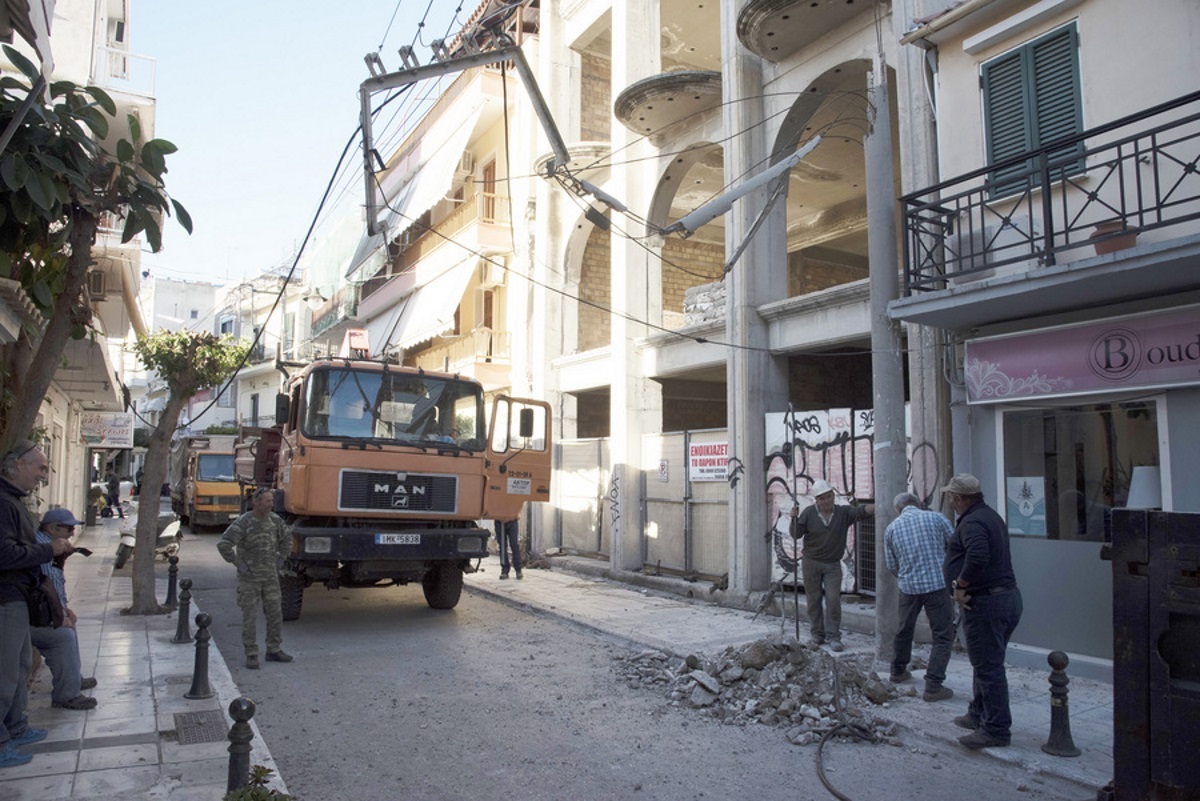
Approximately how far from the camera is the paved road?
16.2 ft

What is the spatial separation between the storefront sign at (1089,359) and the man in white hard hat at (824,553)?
68.8 inches

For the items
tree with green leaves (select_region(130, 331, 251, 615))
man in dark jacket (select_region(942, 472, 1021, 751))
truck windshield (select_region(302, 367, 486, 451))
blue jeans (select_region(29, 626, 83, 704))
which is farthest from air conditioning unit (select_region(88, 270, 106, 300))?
man in dark jacket (select_region(942, 472, 1021, 751))

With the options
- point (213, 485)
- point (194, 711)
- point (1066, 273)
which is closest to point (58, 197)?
point (194, 711)

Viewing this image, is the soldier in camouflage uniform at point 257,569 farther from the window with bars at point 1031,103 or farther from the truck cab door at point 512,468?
the window with bars at point 1031,103

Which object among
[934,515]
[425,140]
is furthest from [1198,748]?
[425,140]

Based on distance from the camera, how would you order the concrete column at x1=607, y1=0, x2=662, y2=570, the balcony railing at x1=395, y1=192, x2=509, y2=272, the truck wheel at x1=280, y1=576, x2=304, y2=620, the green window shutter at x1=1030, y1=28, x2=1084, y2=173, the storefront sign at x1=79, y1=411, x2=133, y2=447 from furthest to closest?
the storefront sign at x1=79, y1=411, x2=133, y2=447 < the balcony railing at x1=395, y1=192, x2=509, y2=272 < the concrete column at x1=607, y1=0, x2=662, y2=570 < the truck wheel at x1=280, y1=576, x2=304, y2=620 < the green window shutter at x1=1030, y1=28, x2=1084, y2=173

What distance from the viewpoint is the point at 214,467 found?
23.5 m

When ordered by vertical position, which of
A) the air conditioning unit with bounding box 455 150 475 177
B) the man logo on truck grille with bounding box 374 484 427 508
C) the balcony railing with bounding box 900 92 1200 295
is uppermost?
the air conditioning unit with bounding box 455 150 475 177

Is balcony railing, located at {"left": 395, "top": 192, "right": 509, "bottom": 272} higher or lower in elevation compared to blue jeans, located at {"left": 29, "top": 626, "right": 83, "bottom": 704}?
higher

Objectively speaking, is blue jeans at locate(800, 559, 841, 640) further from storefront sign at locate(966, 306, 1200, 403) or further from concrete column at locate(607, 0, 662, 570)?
concrete column at locate(607, 0, 662, 570)

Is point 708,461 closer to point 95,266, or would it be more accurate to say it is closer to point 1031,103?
point 1031,103

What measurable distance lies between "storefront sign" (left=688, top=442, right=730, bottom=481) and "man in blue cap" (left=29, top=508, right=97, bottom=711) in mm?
8216

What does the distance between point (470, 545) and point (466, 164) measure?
1419 cm

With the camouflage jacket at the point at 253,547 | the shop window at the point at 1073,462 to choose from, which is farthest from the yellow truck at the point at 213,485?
the shop window at the point at 1073,462
